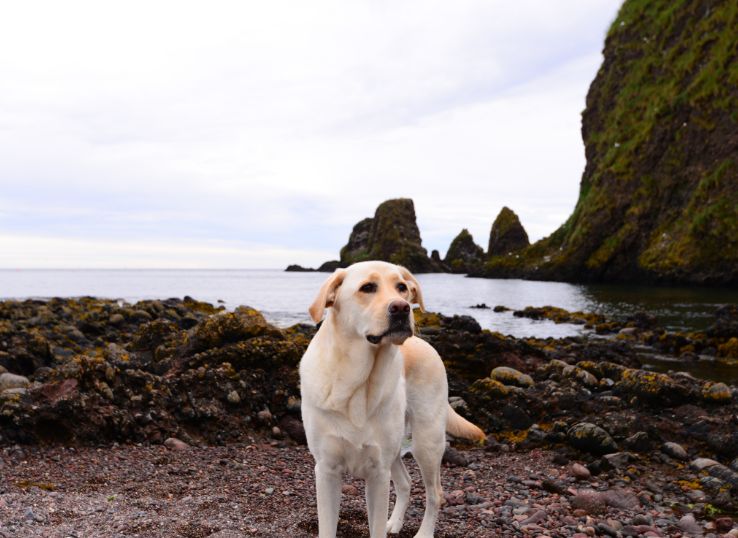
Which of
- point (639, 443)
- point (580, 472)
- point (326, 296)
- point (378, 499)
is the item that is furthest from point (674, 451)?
point (326, 296)

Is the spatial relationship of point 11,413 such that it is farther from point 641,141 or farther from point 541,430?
point 641,141

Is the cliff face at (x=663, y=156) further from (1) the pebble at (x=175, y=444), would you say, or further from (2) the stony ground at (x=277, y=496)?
(1) the pebble at (x=175, y=444)

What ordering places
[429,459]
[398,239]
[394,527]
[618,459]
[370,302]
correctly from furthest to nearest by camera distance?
1. [398,239]
2. [618,459]
3. [394,527]
4. [429,459]
5. [370,302]

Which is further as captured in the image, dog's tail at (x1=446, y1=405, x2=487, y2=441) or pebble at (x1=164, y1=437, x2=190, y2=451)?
pebble at (x1=164, y1=437, x2=190, y2=451)

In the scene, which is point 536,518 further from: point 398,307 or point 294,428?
point 294,428

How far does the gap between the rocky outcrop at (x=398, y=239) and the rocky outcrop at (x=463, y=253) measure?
16.5ft

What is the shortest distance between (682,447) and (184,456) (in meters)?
7.02

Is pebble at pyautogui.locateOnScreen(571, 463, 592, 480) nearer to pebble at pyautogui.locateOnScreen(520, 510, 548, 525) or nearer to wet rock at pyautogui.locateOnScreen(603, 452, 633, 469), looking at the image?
wet rock at pyautogui.locateOnScreen(603, 452, 633, 469)

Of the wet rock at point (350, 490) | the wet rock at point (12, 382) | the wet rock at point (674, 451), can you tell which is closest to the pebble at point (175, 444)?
the wet rock at point (350, 490)

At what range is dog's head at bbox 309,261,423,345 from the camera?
14.1ft

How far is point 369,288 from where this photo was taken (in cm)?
451

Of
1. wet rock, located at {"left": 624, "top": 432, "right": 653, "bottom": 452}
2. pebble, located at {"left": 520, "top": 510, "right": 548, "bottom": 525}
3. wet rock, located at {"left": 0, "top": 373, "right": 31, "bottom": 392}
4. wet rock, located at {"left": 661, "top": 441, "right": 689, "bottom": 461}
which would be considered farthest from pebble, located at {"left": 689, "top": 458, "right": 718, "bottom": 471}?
wet rock, located at {"left": 0, "top": 373, "right": 31, "bottom": 392}

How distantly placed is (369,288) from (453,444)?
5.27m

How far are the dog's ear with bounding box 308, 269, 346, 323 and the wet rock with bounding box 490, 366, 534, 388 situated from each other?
8137 mm
